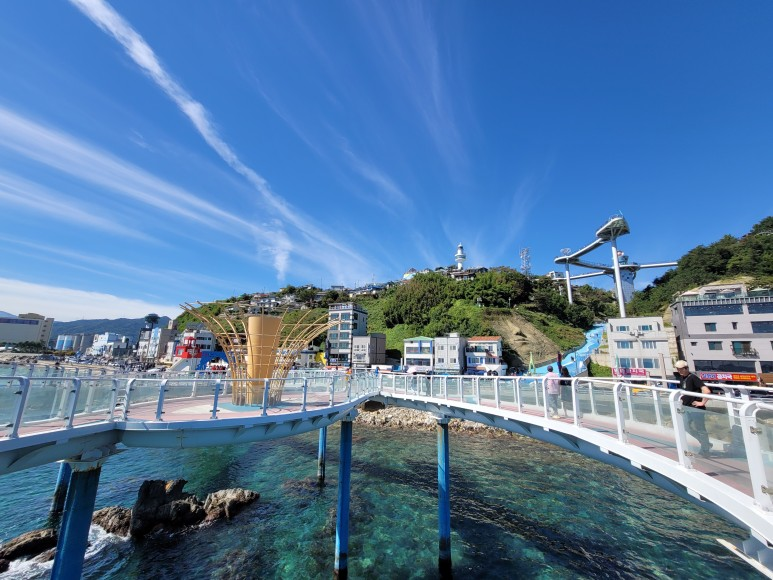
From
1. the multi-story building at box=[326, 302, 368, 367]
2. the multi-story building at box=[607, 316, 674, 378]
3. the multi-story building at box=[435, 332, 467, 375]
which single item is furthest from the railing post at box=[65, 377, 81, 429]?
the multi-story building at box=[326, 302, 368, 367]

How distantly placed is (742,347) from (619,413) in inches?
1853

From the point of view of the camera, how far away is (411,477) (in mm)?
20969

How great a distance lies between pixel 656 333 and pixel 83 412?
57.8 meters

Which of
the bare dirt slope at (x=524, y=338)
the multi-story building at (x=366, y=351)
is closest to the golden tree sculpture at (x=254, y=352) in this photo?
the multi-story building at (x=366, y=351)

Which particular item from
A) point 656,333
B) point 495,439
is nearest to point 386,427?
point 495,439

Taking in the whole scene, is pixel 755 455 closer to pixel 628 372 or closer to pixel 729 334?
pixel 628 372

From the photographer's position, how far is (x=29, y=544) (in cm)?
1284

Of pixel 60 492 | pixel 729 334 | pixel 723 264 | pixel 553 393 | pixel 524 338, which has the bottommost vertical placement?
pixel 60 492

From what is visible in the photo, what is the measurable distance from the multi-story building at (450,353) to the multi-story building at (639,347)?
871 inches

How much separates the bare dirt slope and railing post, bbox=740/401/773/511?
196ft

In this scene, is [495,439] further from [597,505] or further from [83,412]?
[83,412]

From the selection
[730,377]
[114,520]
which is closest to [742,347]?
[730,377]

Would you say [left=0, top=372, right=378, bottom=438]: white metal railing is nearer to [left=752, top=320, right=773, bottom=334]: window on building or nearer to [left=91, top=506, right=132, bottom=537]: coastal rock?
[left=91, top=506, right=132, bottom=537]: coastal rock

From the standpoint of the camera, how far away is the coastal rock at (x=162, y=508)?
14.5 m
